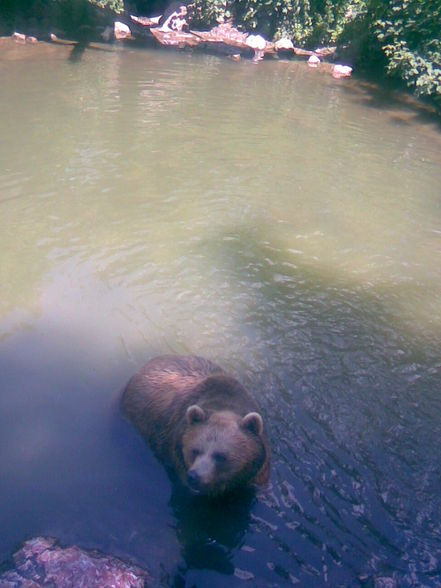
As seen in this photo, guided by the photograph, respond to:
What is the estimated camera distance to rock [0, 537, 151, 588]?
161 inches

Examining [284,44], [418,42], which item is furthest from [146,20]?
[418,42]

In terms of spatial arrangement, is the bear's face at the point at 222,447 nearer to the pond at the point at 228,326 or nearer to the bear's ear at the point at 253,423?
the bear's ear at the point at 253,423

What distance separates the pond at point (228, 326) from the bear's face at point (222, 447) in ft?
1.65

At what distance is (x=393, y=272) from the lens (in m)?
9.48

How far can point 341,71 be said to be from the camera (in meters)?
26.2

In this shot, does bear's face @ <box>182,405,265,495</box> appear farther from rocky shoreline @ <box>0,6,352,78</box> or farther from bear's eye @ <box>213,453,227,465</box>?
rocky shoreline @ <box>0,6,352,78</box>

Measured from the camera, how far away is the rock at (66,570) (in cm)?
410

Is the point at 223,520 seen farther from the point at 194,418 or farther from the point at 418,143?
the point at 418,143

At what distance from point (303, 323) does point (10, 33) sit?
83.7 ft

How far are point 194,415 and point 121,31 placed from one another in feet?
97.9

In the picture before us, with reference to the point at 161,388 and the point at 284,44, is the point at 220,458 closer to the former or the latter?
the point at 161,388

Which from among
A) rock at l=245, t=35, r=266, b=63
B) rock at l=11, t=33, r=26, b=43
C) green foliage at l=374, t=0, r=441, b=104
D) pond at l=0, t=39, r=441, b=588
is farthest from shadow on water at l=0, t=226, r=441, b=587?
rock at l=245, t=35, r=266, b=63

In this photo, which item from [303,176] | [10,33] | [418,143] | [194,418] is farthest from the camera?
[10,33]

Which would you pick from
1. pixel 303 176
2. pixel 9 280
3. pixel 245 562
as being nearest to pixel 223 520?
pixel 245 562
